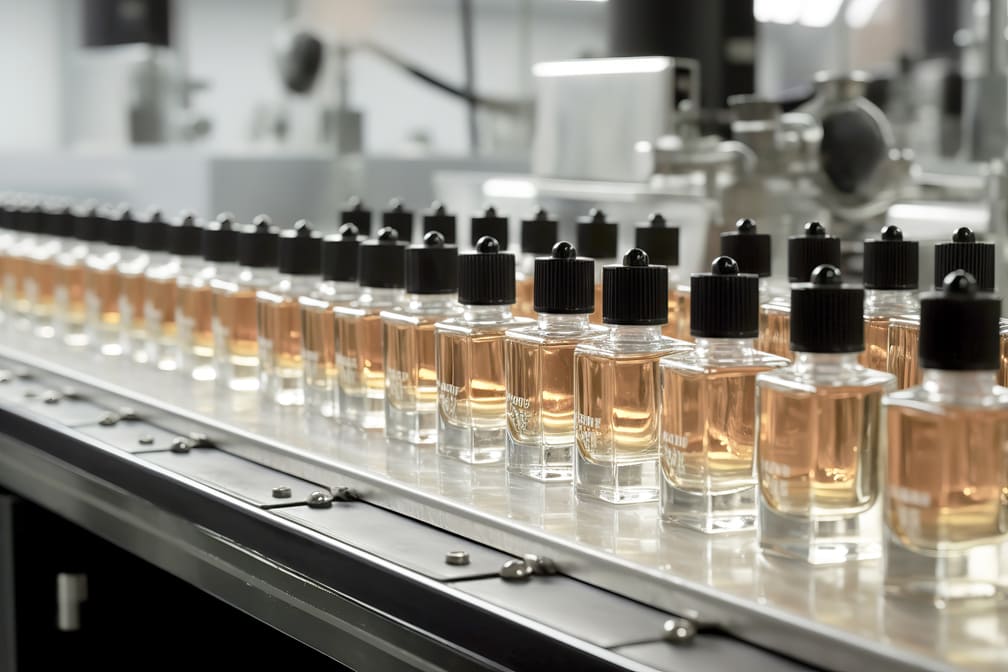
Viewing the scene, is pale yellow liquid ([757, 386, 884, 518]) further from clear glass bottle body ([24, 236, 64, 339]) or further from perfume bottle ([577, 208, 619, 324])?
clear glass bottle body ([24, 236, 64, 339])

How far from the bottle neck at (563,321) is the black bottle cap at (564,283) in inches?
0.7

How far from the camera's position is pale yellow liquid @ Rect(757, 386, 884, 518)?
663 mm

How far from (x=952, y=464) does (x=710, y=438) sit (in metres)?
0.16

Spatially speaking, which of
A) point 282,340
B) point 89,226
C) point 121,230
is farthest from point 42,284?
point 282,340

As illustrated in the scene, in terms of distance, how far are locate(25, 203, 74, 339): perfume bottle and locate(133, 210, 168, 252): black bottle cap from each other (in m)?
0.27

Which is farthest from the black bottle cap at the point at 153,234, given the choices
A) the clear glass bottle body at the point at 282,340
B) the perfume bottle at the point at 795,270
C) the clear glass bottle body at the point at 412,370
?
the perfume bottle at the point at 795,270

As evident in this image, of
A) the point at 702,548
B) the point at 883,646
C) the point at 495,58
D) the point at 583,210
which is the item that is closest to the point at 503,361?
the point at 702,548

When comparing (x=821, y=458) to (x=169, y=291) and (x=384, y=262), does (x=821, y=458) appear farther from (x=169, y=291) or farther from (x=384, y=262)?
(x=169, y=291)

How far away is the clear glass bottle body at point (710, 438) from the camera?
2.40ft

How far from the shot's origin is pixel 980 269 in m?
0.84

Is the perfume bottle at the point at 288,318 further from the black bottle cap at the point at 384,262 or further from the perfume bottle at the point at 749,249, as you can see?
the perfume bottle at the point at 749,249

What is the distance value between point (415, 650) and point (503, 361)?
0.27 m

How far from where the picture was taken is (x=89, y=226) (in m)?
1.68

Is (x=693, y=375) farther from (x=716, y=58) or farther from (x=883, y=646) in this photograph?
(x=716, y=58)
